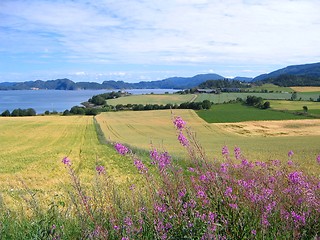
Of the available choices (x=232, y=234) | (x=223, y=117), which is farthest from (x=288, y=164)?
(x=223, y=117)

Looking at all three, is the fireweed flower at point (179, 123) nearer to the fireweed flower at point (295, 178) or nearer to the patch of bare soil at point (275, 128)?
the fireweed flower at point (295, 178)

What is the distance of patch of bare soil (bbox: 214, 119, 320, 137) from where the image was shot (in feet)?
176

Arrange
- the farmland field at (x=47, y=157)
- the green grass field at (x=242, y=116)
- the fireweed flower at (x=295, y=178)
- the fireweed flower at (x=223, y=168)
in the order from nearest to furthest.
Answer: the fireweed flower at (x=295, y=178)
the fireweed flower at (x=223, y=168)
the farmland field at (x=47, y=157)
the green grass field at (x=242, y=116)

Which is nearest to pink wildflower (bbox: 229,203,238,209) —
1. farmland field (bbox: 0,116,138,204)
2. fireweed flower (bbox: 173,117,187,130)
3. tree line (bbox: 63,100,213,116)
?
fireweed flower (bbox: 173,117,187,130)

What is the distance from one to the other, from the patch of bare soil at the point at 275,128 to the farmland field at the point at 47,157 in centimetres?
2481

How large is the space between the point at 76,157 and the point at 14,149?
11.4 meters

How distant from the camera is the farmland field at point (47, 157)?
22.5 meters

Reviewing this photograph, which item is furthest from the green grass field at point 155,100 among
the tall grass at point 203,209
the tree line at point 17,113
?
the tall grass at point 203,209

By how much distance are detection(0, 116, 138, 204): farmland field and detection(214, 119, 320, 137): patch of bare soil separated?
81.4 feet

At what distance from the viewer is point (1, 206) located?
5438 mm

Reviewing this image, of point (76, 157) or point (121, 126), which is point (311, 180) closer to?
point (76, 157)

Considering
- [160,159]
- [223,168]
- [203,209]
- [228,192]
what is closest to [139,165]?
[160,159]

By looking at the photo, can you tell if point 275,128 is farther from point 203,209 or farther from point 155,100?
point 155,100

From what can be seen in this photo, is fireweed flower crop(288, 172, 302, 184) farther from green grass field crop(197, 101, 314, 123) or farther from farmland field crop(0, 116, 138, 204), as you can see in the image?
green grass field crop(197, 101, 314, 123)
